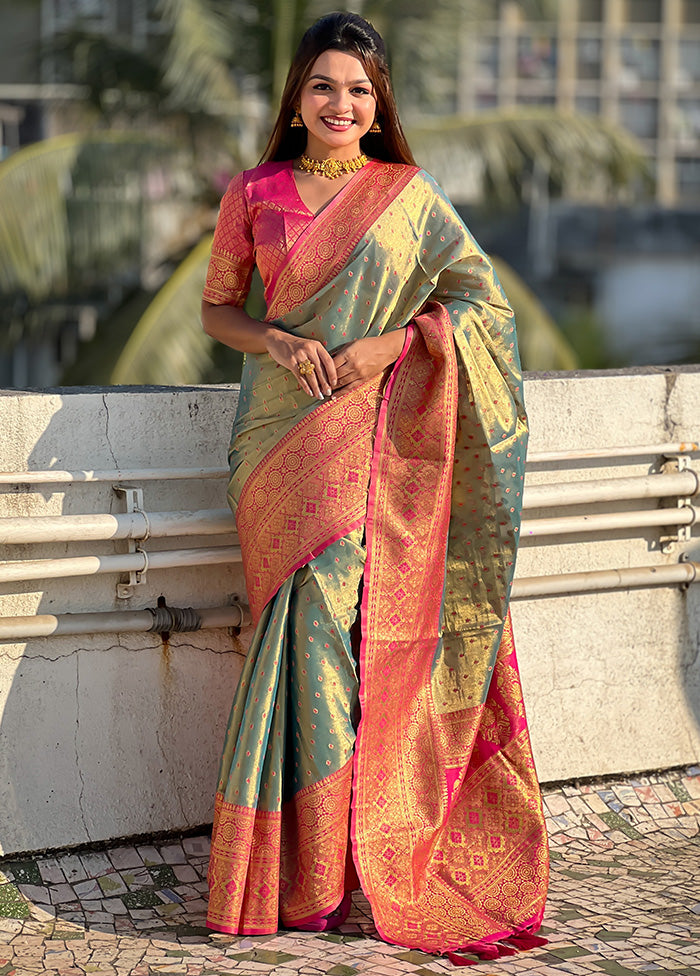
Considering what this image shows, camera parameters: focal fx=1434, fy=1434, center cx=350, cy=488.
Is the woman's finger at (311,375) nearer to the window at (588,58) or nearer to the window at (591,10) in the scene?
the window at (588,58)

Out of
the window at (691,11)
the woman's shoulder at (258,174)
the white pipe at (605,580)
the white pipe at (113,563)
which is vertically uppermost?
the window at (691,11)

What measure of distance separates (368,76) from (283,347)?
1.81ft

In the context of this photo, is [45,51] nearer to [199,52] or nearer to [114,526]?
[199,52]

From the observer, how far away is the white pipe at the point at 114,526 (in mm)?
2854

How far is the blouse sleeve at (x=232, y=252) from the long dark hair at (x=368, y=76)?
0.43 feet

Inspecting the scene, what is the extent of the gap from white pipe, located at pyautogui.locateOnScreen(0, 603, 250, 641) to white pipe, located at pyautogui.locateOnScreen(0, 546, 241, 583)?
0.09 meters

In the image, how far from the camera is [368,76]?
9.09ft

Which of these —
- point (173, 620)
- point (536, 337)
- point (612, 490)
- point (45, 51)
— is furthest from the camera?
point (45, 51)

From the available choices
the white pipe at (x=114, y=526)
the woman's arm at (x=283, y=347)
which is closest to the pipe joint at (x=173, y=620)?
the white pipe at (x=114, y=526)

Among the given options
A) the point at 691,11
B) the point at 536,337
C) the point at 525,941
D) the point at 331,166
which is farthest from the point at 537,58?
the point at 525,941

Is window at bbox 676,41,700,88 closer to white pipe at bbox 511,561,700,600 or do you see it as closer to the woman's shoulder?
white pipe at bbox 511,561,700,600

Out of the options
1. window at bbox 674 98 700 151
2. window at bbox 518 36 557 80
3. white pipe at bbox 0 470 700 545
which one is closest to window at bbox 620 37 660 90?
window at bbox 674 98 700 151

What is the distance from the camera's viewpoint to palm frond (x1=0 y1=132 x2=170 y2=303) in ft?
36.3

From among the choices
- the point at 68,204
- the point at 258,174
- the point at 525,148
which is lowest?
the point at 258,174
